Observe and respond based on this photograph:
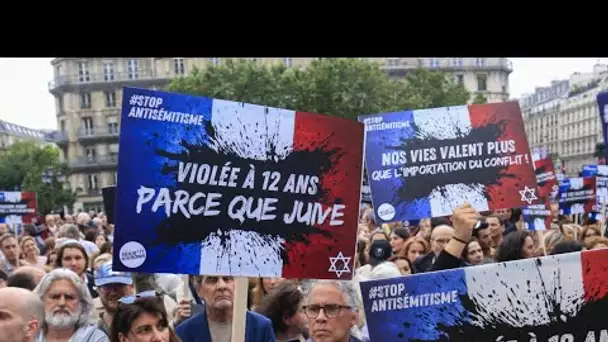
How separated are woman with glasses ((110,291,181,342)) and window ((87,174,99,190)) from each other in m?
72.1

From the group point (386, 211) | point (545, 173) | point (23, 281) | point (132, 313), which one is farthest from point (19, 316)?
point (545, 173)

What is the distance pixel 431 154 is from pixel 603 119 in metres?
1.04

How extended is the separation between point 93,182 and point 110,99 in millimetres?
7048

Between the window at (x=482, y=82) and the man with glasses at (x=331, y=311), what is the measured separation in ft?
284

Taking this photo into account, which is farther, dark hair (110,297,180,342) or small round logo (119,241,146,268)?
dark hair (110,297,180,342)

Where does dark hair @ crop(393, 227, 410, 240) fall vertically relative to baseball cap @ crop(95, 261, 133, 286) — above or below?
above

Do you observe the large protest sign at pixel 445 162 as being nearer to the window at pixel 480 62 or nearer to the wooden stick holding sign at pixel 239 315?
the wooden stick holding sign at pixel 239 315

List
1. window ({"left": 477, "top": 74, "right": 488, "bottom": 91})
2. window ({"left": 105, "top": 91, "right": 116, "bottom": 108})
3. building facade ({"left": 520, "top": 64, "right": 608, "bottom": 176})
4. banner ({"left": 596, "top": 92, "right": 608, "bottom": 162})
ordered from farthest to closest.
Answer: building facade ({"left": 520, "top": 64, "right": 608, "bottom": 176}) → window ({"left": 477, "top": 74, "right": 488, "bottom": 91}) → window ({"left": 105, "top": 91, "right": 116, "bottom": 108}) → banner ({"left": 596, "top": 92, "right": 608, "bottom": 162})

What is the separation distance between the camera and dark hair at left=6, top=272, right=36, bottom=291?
4.90 meters

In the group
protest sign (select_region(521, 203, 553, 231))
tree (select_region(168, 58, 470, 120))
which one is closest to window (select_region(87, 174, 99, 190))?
tree (select_region(168, 58, 470, 120))

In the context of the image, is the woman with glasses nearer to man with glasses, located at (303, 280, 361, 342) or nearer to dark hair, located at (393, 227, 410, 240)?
man with glasses, located at (303, 280, 361, 342)
